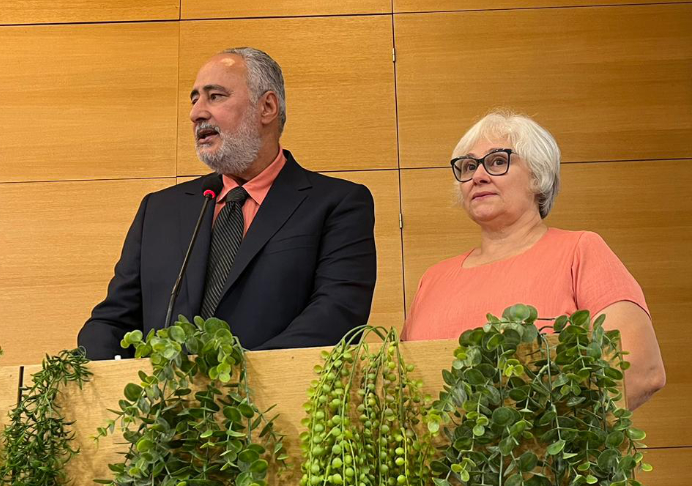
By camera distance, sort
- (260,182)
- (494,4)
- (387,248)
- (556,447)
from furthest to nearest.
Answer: (494,4) < (387,248) < (260,182) < (556,447)

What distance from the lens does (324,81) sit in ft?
13.0

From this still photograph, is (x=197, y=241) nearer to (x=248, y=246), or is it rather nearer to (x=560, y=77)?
(x=248, y=246)

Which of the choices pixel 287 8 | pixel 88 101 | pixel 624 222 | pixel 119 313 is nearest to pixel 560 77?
pixel 624 222

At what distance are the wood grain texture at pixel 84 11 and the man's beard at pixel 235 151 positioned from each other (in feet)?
5.55

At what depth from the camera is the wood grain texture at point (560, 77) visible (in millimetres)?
3850

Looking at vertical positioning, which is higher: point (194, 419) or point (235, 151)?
point (235, 151)

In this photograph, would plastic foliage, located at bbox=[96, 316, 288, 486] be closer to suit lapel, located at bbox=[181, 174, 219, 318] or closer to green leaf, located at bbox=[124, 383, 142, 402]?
green leaf, located at bbox=[124, 383, 142, 402]

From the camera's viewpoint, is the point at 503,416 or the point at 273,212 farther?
the point at 273,212

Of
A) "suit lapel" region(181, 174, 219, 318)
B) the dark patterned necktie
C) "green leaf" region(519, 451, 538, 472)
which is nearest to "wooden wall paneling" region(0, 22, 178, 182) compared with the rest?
"suit lapel" region(181, 174, 219, 318)

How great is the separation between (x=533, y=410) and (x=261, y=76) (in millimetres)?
1554

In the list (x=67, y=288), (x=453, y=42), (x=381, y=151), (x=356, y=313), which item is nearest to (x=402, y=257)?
(x=381, y=151)

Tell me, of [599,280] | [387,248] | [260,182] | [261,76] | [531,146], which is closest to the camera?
[599,280]

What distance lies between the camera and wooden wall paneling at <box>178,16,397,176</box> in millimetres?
3855

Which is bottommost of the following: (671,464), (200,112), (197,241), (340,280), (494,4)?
(671,464)
